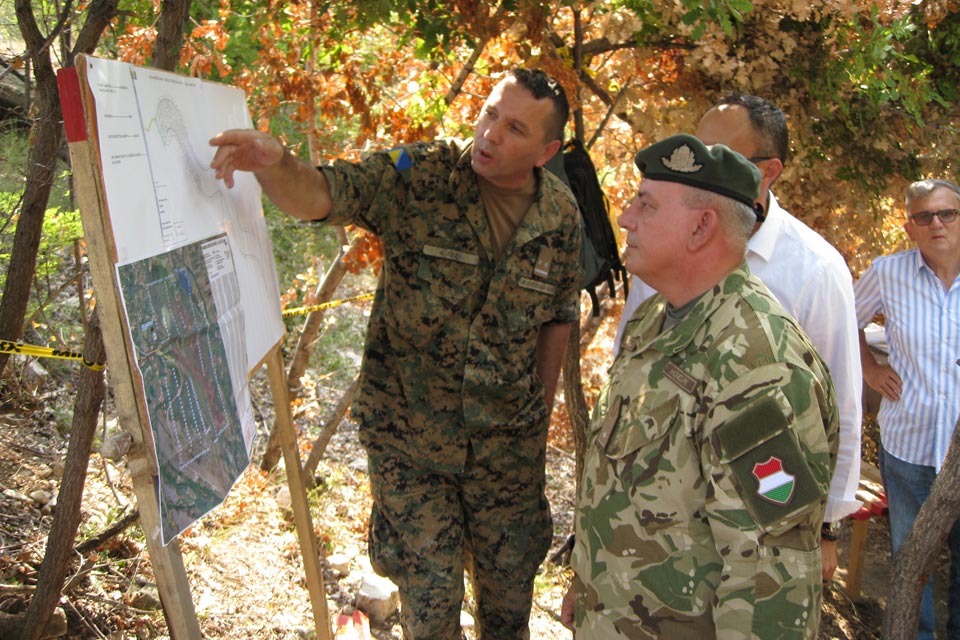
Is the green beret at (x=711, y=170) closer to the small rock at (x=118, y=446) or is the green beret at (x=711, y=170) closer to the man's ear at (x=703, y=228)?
the man's ear at (x=703, y=228)

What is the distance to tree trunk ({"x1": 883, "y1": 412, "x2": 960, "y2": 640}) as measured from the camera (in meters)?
2.81

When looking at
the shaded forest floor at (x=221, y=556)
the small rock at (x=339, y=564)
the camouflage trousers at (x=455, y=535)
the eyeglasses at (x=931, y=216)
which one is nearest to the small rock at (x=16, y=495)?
the shaded forest floor at (x=221, y=556)

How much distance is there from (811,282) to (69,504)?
8.06ft

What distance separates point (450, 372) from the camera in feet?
9.70

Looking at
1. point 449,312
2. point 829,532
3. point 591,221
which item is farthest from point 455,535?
point 591,221

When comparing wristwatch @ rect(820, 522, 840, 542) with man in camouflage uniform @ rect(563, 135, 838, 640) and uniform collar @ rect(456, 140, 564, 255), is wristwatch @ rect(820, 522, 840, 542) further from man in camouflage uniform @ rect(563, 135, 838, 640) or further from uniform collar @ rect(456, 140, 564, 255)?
uniform collar @ rect(456, 140, 564, 255)

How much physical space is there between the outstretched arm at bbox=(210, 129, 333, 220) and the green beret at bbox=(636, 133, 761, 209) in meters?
1.03

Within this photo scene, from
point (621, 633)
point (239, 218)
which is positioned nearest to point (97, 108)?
point (239, 218)

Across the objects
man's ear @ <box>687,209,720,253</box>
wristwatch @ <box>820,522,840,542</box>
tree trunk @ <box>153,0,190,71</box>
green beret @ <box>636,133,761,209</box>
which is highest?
tree trunk @ <box>153,0,190,71</box>

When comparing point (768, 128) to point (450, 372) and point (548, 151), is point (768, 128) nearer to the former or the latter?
point (548, 151)

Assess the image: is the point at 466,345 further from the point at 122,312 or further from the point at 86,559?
the point at 86,559

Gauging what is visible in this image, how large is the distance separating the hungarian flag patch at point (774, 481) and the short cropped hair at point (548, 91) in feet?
5.33

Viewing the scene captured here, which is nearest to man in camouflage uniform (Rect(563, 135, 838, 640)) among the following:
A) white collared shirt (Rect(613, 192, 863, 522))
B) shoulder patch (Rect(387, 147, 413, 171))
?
white collared shirt (Rect(613, 192, 863, 522))

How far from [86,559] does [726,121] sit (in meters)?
2.84
